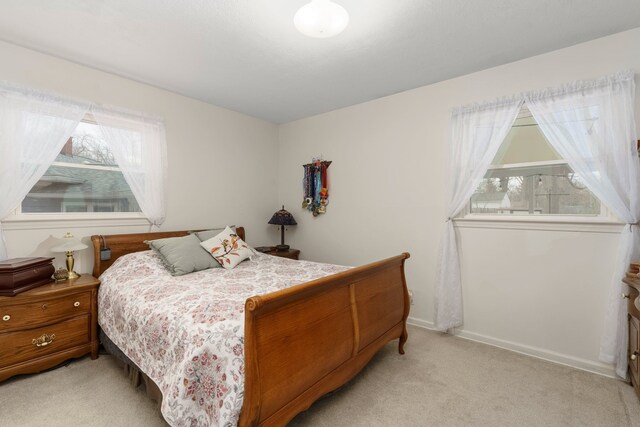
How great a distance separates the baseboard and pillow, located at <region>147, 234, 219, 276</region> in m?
2.37

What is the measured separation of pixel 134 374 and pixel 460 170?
3.13m

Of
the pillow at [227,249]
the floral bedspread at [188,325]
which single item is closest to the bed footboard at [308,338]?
the floral bedspread at [188,325]

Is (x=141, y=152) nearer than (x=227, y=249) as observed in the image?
No

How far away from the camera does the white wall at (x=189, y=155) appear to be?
2508mm

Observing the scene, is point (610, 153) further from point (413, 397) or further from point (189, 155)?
point (189, 155)

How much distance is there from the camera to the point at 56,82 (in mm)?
2596

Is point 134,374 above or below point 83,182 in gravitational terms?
below

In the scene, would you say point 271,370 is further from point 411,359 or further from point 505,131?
point 505,131

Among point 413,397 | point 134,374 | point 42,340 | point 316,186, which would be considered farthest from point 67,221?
point 413,397

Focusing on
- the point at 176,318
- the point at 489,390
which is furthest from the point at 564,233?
the point at 176,318

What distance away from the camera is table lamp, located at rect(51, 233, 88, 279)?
2408 mm

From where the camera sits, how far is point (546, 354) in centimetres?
253

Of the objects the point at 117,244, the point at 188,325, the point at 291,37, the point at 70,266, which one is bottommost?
the point at 188,325

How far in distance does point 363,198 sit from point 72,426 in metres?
3.07
